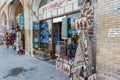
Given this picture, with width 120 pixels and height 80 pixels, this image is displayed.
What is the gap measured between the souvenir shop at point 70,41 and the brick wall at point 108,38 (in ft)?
0.92

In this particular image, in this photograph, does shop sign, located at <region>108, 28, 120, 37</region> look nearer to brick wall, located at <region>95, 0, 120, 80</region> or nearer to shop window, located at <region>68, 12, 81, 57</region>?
brick wall, located at <region>95, 0, 120, 80</region>

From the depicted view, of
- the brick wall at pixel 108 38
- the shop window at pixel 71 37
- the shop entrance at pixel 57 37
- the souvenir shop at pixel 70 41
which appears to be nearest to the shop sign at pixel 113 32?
the brick wall at pixel 108 38

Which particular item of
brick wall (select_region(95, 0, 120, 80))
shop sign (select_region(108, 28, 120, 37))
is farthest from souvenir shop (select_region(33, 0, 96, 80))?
shop sign (select_region(108, 28, 120, 37))

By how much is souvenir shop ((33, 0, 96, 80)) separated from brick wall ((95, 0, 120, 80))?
28cm

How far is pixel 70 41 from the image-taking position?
8.17 metres

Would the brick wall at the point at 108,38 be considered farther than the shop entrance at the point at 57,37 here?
No

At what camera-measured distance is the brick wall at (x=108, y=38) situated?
4.49 m

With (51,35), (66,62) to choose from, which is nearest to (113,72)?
(66,62)

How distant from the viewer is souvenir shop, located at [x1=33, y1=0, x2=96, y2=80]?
209 inches

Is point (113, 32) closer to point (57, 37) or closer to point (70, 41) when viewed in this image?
point (70, 41)

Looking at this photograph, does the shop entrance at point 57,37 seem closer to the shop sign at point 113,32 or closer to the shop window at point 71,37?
the shop window at point 71,37

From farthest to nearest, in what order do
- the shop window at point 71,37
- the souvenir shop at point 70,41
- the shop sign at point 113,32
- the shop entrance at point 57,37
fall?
the shop entrance at point 57,37, the shop window at point 71,37, the souvenir shop at point 70,41, the shop sign at point 113,32

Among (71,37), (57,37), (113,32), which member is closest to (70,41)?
(71,37)

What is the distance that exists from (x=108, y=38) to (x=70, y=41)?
351cm
